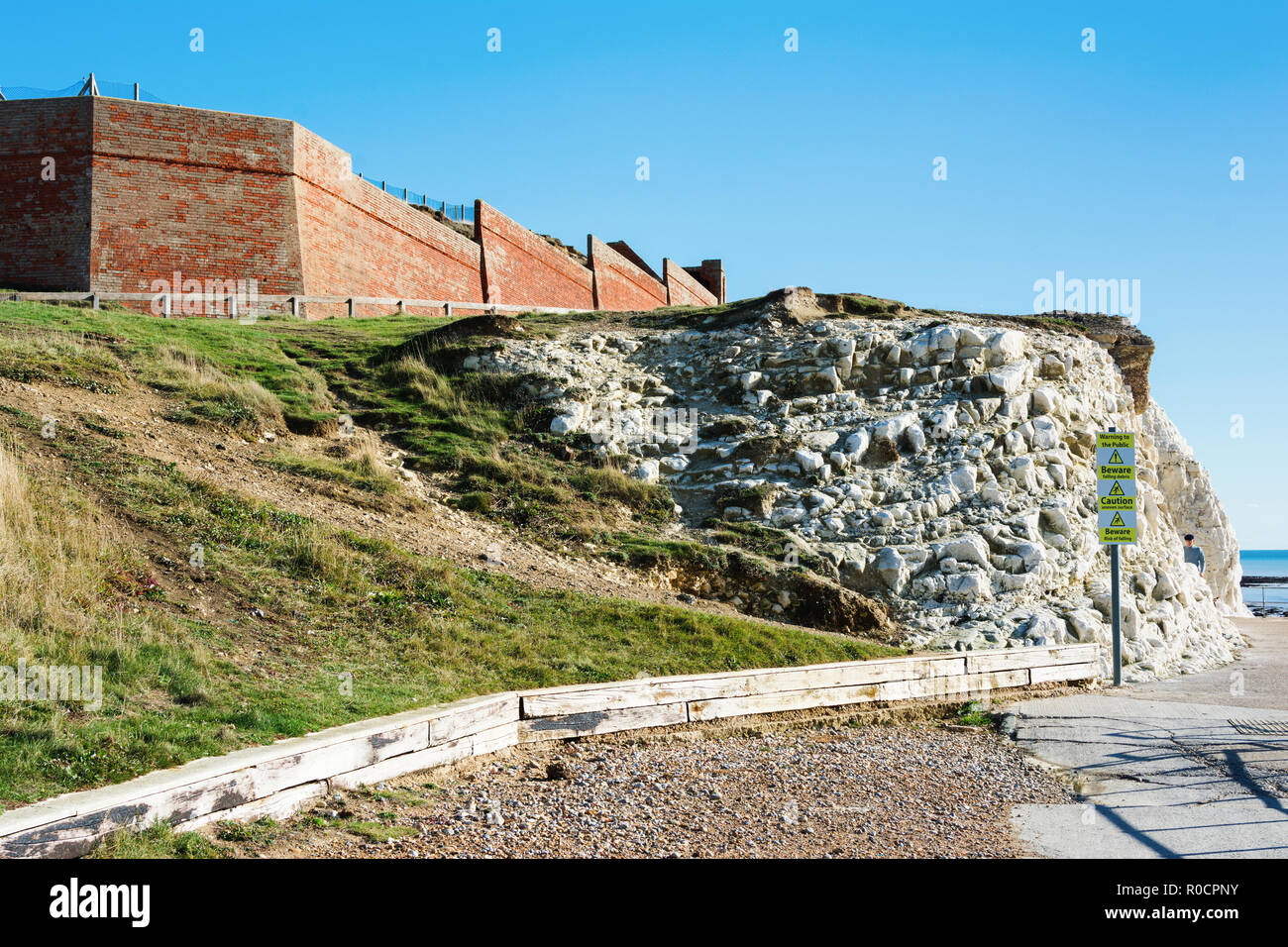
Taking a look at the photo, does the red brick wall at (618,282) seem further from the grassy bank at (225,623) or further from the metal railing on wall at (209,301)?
the grassy bank at (225,623)

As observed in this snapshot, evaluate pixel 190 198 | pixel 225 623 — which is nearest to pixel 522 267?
pixel 190 198

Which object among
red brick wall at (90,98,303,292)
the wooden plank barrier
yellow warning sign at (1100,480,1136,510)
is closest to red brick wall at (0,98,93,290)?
red brick wall at (90,98,303,292)

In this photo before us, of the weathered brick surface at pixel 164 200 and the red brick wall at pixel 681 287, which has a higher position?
the red brick wall at pixel 681 287

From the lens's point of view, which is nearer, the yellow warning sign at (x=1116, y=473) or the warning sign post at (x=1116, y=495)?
the warning sign post at (x=1116, y=495)

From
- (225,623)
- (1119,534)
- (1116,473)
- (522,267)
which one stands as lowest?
(225,623)

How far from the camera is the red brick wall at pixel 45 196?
2388cm

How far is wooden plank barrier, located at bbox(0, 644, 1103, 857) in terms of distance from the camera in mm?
4672

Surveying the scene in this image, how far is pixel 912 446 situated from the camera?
16.6 meters

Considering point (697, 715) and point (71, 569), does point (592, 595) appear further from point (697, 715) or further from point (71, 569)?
point (71, 569)

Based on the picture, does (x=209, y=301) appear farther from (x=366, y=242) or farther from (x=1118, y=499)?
(x=1118, y=499)

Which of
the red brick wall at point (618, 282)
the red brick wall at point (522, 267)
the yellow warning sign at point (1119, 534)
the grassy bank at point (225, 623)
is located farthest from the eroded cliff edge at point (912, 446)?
the red brick wall at point (618, 282)

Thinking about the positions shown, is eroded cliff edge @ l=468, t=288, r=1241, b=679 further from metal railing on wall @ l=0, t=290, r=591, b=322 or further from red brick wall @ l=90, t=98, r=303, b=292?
red brick wall @ l=90, t=98, r=303, b=292

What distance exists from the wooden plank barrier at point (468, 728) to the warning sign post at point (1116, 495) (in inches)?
41.3

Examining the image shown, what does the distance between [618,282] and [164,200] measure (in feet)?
71.5
